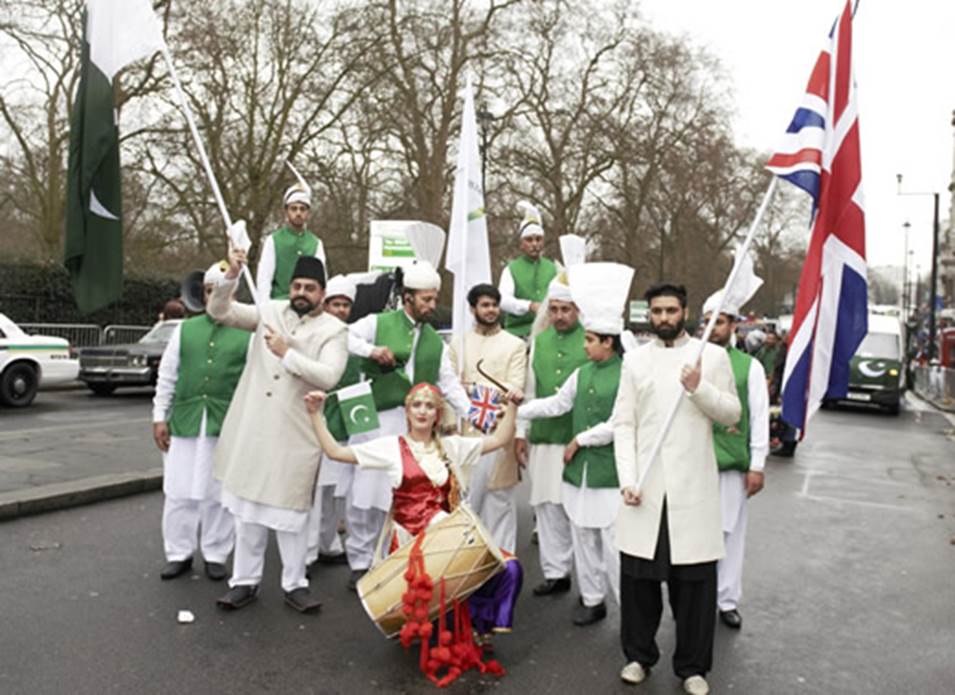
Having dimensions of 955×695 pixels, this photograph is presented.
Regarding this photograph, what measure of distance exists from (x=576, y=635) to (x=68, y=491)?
4.75 meters

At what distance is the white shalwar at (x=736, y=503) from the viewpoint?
17.6ft

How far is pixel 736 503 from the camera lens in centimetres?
552

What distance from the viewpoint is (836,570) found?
6.96 metres

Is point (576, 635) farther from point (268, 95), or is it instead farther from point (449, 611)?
point (268, 95)

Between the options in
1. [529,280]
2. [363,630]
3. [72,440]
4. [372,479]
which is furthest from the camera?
[72,440]

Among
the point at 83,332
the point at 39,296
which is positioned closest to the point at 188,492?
the point at 83,332

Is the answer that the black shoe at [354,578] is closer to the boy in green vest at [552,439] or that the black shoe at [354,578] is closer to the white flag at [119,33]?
the boy in green vest at [552,439]

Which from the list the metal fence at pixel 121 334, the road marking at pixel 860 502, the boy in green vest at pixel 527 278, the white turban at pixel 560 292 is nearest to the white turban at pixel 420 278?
the white turban at pixel 560 292

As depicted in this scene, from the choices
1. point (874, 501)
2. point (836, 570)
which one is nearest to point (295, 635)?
point (836, 570)

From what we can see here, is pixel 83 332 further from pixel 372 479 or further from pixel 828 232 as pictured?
pixel 828 232

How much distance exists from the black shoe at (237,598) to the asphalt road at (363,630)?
6 cm

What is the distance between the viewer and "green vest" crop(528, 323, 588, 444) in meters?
5.96

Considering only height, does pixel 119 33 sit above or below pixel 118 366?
above

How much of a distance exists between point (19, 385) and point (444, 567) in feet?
41.4
